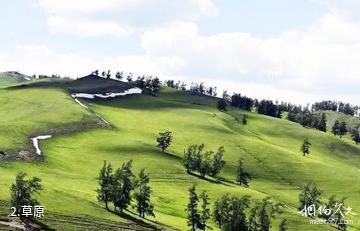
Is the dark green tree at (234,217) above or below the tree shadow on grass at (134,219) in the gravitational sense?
above

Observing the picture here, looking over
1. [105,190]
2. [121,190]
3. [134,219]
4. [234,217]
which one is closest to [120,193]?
[121,190]

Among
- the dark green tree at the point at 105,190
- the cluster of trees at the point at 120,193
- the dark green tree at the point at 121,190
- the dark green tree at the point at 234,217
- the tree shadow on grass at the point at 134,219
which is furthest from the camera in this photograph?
the dark green tree at the point at 121,190

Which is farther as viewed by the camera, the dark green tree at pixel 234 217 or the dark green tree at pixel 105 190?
the dark green tree at pixel 105 190

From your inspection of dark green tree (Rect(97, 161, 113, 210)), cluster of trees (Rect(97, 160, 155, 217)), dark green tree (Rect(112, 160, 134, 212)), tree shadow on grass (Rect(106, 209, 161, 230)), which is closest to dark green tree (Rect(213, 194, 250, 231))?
tree shadow on grass (Rect(106, 209, 161, 230))

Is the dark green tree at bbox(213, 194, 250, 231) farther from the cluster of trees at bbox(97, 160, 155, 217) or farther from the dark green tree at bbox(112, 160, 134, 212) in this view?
the dark green tree at bbox(112, 160, 134, 212)

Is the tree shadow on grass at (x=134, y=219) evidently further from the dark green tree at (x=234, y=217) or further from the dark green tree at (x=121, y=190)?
the dark green tree at (x=234, y=217)

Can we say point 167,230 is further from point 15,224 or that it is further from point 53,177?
point 53,177

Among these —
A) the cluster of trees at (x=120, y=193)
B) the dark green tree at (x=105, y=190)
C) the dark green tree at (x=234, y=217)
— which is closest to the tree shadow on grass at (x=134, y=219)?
the cluster of trees at (x=120, y=193)

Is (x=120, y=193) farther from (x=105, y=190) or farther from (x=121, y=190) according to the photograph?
(x=105, y=190)

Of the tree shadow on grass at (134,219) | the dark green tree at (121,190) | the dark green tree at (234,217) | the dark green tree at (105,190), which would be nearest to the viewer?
the tree shadow on grass at (134,219)

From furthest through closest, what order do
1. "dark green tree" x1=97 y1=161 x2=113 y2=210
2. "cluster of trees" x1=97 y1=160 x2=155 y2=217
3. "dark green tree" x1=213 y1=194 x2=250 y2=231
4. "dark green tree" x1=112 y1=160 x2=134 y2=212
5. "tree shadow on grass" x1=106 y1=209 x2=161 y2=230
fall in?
1. "dark green tree" x1=112 y1=160 x2=134 y2=212
2. "cluster of trees" x1=97 y1=160 x2=155 y2=217
3. "dark green tree" x1=97 y1=161 x2=113 y2=210
4. "dark green tree" x1=213 y1=194 x2=250 y2=231
5. "tree shadow on grass" x1=106 y1=209 x2=161 y2=230

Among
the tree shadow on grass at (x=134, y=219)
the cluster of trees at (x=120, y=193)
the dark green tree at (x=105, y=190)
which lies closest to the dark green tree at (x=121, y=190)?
the cluster of trees at (x=120, y=193)

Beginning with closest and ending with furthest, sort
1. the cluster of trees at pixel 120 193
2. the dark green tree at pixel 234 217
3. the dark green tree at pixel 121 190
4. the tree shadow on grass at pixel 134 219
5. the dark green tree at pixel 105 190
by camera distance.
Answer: the tree shadow on grass at pixel 134 219, the dark green tree at pixel 234 217, the dark green tree at pixel 105 190, the cluster of trees at pixel 120 193, the dark green tree at pixel 121 190

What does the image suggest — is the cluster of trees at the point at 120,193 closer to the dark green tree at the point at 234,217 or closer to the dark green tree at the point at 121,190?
the dark green tree at the point at 121,190
